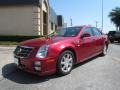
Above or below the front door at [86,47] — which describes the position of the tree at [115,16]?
above

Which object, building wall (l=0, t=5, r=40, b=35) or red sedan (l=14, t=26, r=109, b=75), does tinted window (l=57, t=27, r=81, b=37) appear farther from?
building wall (l=0, t=5, r=40, b=35)

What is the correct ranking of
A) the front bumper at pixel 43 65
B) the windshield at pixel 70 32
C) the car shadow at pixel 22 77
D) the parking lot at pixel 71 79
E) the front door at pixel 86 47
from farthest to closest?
the windshield at pixel 70 32 < the front door at pixel 86 47 < the car shadow at pixel 22 77 < the front bumper at pixel 43 65 < the parking lot at pixel 71 79

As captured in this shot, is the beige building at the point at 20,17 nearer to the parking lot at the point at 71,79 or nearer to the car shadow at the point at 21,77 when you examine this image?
the parking lot at the point at 71,79

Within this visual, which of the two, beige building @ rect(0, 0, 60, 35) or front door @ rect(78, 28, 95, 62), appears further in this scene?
beige building @ rect(0, 0, 60, 35)

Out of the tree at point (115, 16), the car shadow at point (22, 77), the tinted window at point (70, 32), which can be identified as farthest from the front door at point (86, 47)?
the tree at point (115, 16)

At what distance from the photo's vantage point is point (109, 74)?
7.08 metres

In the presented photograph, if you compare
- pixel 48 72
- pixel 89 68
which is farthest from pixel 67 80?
pixel 89 68

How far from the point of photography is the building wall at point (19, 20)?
2080 centimetres

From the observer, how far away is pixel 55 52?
6590mm

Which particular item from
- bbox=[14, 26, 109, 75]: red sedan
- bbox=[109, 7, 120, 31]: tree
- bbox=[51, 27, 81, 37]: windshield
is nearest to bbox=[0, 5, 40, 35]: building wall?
bbox=[51, 27, 81, 37]: windshield

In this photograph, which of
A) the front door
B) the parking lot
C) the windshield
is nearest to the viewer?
the parking lot

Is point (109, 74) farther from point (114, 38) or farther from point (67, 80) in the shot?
point (114, 38)

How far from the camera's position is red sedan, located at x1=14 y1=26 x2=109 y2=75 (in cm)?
639

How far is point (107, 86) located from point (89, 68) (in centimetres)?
206
